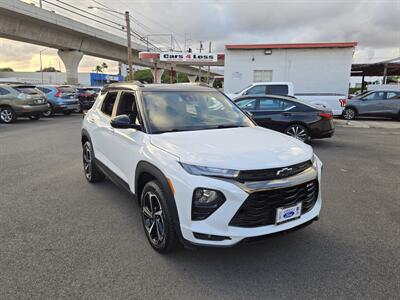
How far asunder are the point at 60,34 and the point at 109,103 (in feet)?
90.3

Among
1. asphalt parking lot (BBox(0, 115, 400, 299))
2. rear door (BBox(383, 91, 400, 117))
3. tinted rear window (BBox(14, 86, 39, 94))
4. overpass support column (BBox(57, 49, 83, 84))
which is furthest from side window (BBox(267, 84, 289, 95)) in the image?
overpass support column (BBox(57, 49, 83, 84))

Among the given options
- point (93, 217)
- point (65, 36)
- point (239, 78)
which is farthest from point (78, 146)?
point (65, 36)

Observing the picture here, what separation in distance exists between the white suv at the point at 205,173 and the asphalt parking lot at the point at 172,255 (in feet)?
1.27

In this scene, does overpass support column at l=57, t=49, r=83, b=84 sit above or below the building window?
above

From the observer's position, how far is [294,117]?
8.24 metres

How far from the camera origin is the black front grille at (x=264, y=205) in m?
2.49

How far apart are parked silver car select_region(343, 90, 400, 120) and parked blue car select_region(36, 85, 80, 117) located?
49.1 ft

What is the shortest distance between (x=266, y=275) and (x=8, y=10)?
81.4 ft

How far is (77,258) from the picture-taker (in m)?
3.02

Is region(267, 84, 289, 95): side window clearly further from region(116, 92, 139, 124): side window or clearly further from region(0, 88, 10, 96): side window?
region(0, 88, 10, 96): side window

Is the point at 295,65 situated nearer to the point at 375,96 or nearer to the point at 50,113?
the point at 375,96

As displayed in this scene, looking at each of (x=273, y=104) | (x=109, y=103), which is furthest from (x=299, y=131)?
(x=109, y=103)

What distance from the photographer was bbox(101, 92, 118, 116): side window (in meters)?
4.45

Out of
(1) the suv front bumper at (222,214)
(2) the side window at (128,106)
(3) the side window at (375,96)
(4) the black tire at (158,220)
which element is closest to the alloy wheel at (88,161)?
(2) the side window at (128,106)
